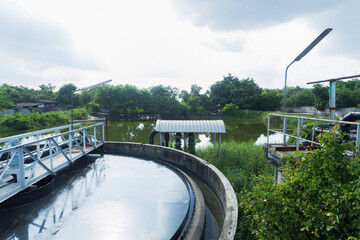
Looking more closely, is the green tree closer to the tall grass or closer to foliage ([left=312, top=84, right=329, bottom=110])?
the tall grass

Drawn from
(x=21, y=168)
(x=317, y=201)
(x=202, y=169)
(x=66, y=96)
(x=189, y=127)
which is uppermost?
(x=66, y=96)

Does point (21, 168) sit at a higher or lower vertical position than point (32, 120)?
higher

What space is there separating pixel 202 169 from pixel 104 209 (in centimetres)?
364

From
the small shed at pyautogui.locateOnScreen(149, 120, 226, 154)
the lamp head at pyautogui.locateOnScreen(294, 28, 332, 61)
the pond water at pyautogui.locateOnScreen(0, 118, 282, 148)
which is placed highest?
the lamp head at pyautogui.locateOnScreen(294, 28, 332, 61)

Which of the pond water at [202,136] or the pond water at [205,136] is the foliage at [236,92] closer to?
the pond water at [205,136]

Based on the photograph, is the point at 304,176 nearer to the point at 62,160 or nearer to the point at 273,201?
the point at 273,201

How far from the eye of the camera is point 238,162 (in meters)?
8.55

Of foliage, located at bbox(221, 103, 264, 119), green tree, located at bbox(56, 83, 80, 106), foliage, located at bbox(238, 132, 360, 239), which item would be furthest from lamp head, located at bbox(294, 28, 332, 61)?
green tree, located at bbox(56, 83, 80, 106)

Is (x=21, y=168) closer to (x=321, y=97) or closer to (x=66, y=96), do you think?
(x=321, y=97)

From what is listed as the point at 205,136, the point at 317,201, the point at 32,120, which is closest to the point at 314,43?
the point at 317,201

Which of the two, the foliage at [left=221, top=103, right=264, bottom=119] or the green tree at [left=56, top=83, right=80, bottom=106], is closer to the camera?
the foliage at [left=221, top=103, right=264, bottom=119]

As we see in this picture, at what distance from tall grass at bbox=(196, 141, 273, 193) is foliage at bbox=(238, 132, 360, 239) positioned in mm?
4072

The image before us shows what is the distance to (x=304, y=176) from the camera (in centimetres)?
244

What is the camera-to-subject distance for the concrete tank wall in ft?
11.6
